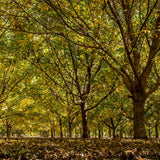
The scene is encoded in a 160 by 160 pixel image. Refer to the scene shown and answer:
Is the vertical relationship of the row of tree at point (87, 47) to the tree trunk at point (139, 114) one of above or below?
above

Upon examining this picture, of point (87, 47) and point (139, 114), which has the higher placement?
point (87, 47)

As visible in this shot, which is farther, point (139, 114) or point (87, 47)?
point (139, 114)

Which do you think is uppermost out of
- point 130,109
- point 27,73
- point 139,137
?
point 27,73

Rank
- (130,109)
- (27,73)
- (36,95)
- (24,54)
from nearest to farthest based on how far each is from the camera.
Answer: (24,54)
(27,73)
(36,95)
(130,109)

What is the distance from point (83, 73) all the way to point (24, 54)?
554 cm

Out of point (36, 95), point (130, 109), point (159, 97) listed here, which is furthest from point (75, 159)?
point (130, 109)

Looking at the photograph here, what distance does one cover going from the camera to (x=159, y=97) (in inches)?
610

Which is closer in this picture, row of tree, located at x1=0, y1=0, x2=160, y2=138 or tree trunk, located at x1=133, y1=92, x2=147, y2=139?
row of tree, located at x1=0, y1=0, x2=160, y2=138

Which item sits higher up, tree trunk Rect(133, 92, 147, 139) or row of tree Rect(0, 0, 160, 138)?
row of tree Rect(0, 0, 160, 138)

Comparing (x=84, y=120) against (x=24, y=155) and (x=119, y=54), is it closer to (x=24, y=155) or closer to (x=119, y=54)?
(x=119, y=54)

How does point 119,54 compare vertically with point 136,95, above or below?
above

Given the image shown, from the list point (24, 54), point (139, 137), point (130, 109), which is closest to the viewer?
point (139, 137)

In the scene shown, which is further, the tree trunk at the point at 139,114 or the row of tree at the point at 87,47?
the tree trunk at the point at 139,114

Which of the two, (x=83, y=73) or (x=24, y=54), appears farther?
(x=83, y=73)
